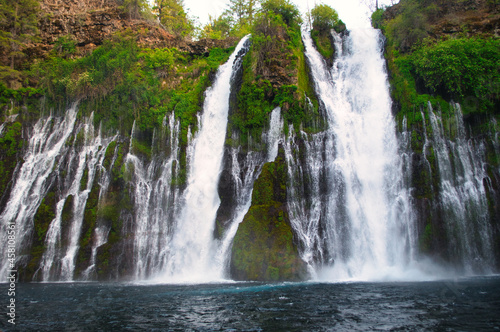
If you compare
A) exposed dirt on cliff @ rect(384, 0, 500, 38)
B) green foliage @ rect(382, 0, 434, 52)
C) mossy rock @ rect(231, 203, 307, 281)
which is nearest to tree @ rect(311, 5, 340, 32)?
exposed dirt on cliff @ rect(384, 0, 500, 38)

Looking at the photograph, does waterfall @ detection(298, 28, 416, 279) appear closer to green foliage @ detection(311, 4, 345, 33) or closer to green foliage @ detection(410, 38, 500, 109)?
green foliage @ detection(410, 38, 500, 109)

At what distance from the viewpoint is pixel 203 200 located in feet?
70.5

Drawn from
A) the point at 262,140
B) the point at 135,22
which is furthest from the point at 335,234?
the point at 135,22

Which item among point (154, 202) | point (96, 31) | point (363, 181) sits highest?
point (96, 31)

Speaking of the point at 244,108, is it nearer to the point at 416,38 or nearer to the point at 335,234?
the point at 335,234

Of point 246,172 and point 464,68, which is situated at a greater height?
point 464,68

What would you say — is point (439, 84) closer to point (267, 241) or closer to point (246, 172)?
point (246, 172)

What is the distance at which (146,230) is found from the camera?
20.9m

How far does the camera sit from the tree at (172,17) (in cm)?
4149

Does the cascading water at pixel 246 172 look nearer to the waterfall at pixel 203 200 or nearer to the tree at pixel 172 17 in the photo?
the waterfall at pixel 203 200

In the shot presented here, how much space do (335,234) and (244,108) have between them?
10922 mm

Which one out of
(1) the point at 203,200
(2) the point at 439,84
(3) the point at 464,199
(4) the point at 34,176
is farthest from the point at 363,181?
(4) the point at 34,176

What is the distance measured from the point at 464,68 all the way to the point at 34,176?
1174 inches

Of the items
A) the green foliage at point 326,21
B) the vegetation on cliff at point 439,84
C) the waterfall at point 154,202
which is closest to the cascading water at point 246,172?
the waterfall at point 154,202
